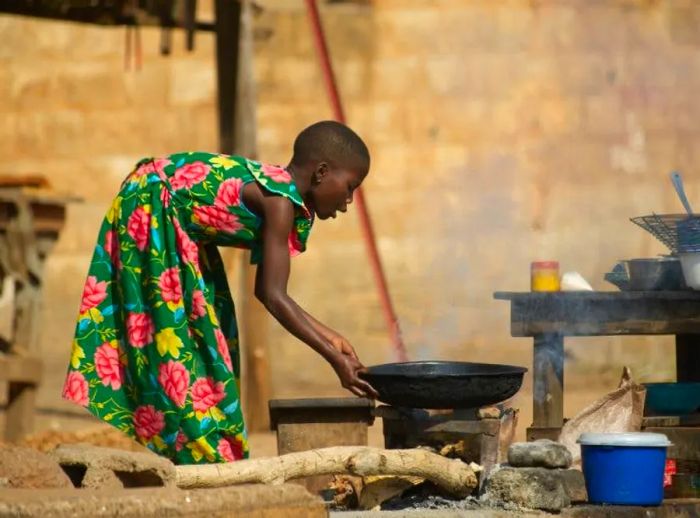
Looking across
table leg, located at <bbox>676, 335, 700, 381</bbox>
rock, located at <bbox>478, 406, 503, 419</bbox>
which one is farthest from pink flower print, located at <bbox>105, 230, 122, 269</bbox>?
table leg, located at <bbox>676, 335, 700, 381</bbox>

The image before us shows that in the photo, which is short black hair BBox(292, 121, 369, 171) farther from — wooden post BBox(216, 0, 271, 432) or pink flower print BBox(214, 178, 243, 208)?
wooden post BBox(216, 0, 271, 432)

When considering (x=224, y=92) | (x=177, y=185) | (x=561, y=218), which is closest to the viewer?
(x=177, y=185)

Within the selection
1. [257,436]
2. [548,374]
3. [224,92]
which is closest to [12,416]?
[257,436]

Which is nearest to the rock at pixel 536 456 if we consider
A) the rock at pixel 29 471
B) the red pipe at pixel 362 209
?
the rock at pixel 29 471

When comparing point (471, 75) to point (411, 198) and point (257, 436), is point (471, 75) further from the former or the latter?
point (257, 436)

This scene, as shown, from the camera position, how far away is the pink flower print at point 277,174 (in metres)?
4.39

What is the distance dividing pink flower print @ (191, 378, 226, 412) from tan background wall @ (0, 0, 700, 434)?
7036 millimetres

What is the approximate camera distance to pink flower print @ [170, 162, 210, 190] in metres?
4.43

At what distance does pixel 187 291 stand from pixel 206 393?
0.98ft

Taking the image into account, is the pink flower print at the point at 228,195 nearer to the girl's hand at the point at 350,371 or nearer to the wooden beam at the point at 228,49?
the girl's hand at the point at 350,371

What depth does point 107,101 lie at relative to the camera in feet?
40.7

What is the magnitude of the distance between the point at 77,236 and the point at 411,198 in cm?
275

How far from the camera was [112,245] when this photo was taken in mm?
4527

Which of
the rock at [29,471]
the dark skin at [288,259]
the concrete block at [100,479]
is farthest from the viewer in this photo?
the dark skin at [288,259]
